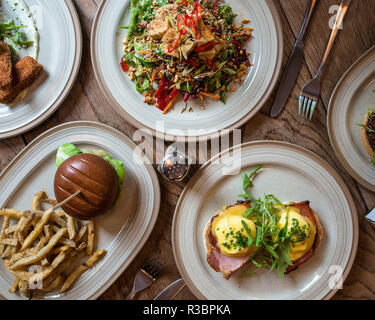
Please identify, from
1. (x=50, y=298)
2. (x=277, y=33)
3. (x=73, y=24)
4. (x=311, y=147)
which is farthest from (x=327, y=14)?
(x=50, y=298)

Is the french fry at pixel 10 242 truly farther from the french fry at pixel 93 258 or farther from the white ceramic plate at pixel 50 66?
the white ceramic plate at pixel 50 66

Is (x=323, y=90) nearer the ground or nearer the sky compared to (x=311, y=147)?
nearer the sky

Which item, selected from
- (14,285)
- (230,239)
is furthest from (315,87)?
(14,285)

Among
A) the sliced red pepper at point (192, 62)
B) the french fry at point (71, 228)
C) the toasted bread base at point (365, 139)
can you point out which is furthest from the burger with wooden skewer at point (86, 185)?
the toasted bread base at point (365, 139)

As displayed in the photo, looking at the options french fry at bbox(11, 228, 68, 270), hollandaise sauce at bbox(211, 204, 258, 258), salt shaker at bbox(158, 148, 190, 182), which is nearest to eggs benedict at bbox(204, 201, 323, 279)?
hollandaise sauce at bbox(211, 204, 258, 258)

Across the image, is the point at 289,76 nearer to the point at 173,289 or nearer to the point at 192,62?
the point at 192,62

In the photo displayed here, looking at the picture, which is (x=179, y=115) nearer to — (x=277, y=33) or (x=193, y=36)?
(x=193, y=36)
